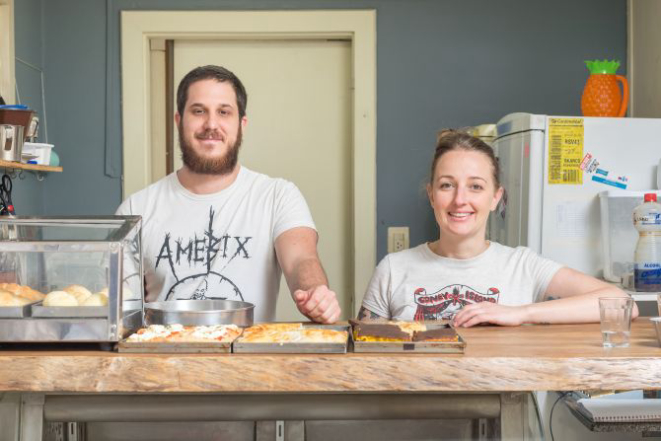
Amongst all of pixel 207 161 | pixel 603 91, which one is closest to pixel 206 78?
pixel 207 161

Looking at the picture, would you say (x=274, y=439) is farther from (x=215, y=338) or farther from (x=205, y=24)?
(x=205, y=24)

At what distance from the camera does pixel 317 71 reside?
354 centimetres

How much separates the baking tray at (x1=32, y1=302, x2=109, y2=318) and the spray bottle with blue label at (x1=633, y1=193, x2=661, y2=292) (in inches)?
75.0

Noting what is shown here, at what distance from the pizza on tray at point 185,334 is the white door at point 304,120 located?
2291mm

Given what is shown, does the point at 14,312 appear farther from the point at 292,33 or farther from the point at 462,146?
the point at 292,33

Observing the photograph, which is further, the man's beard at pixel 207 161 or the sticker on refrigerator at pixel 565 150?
the sticker on refrigerator at pixel 565 150

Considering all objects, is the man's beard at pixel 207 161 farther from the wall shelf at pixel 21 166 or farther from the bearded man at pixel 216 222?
the wall shelf at pixel 21 166

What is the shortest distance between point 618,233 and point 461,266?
3.17 ft

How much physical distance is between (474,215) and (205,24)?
211cm

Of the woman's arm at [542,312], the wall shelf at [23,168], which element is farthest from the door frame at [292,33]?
the woman's arm at [542,312]

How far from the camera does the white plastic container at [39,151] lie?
2.82m

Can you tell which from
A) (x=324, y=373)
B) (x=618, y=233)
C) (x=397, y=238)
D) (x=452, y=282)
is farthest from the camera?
(x=397, y=238)

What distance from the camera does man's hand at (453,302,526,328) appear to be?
1.41 meters

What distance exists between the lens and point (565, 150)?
2.60 m
